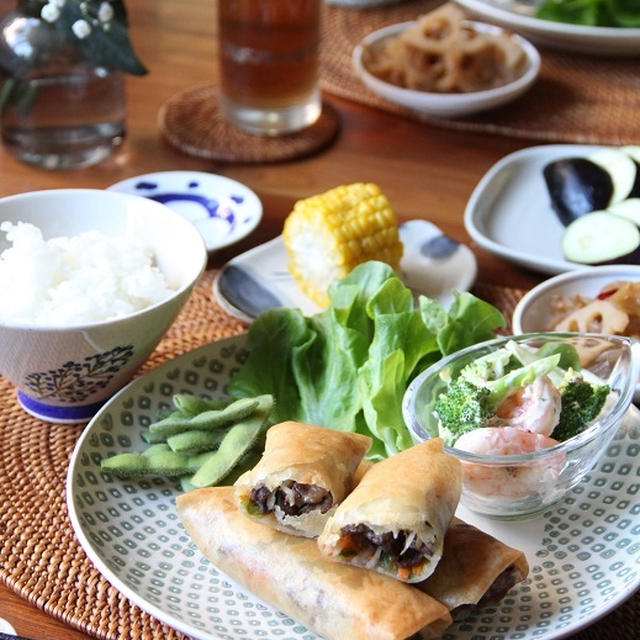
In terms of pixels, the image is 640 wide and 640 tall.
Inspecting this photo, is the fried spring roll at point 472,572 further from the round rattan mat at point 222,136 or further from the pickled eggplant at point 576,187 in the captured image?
the round rattan mat at point 222,136

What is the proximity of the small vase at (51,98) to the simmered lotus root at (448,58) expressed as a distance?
2.71ft

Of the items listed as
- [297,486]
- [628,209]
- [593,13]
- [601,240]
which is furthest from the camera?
[593,13]

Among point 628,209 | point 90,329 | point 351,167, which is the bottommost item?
point 351,167

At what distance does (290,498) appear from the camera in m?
1.32

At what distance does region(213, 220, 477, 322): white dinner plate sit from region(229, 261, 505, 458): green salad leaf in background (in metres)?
0.24

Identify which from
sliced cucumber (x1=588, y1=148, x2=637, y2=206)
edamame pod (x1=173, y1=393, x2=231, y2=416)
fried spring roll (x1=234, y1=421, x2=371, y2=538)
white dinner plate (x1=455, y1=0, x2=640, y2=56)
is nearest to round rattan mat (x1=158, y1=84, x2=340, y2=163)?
white dinner plate (x1=455, y1=0, x2=640, y2=56)

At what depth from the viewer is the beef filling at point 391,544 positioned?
122 cm

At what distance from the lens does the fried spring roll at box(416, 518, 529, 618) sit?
122 cm

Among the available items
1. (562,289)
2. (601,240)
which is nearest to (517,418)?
(562,289)

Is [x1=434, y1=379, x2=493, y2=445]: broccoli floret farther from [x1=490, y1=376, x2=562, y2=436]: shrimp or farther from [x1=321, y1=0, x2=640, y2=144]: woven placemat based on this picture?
[x1=321, y1=0, x2=640, y2=144]: woven placemat

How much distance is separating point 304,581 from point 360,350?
52 centimetres

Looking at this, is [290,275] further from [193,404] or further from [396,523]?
[396,523]

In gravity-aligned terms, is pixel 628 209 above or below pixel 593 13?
below

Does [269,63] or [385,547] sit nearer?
[385,547]
